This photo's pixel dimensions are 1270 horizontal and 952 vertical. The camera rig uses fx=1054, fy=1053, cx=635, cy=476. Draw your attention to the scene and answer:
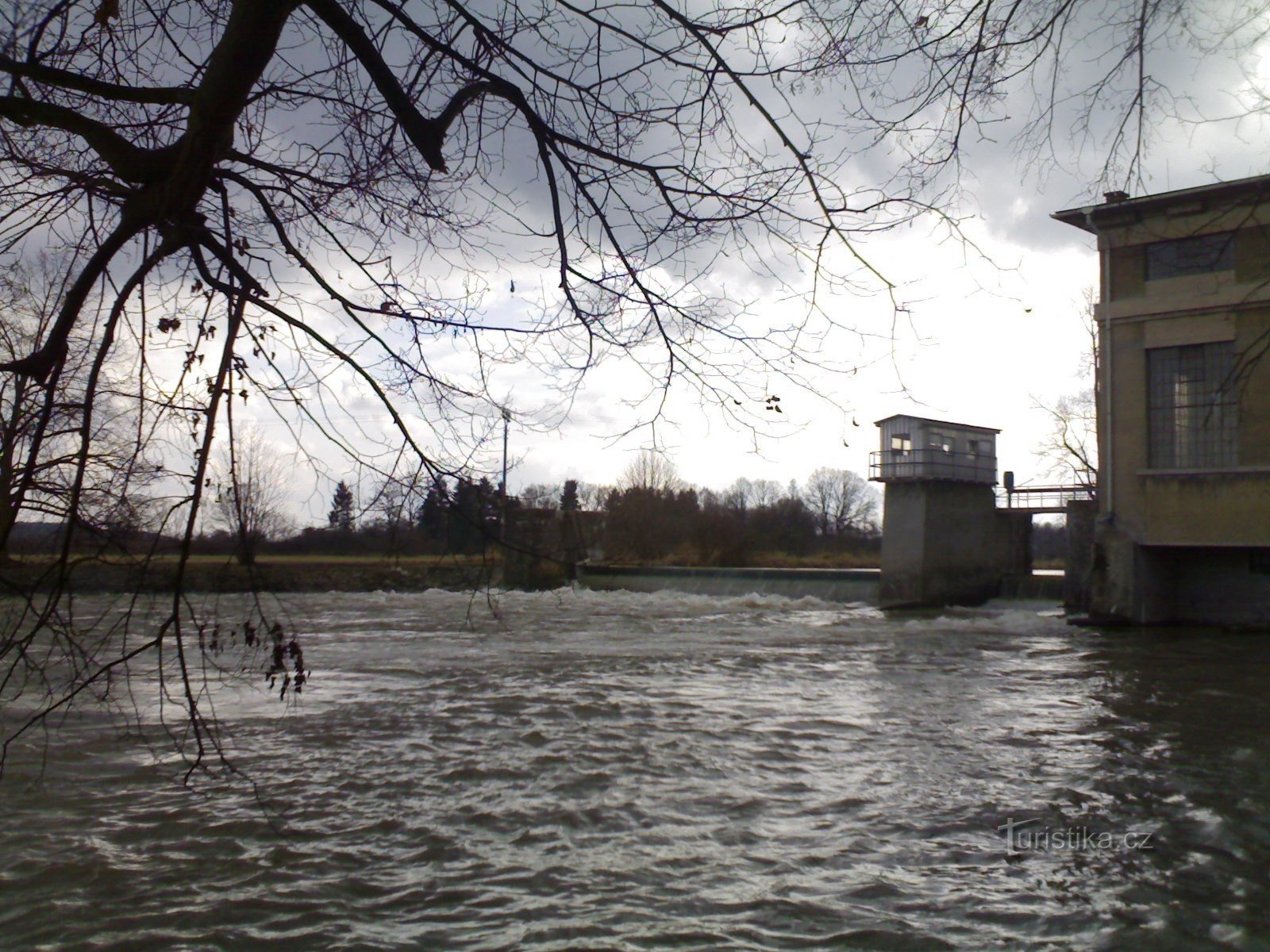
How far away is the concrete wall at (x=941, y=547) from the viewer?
27625mm

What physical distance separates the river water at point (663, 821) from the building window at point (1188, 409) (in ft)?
24.3

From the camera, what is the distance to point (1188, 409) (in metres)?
20.0

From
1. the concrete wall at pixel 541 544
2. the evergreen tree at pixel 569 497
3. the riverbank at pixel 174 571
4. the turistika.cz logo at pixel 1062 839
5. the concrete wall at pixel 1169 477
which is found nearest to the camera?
the riverbank at pixel 174 571

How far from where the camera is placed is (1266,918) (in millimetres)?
5305

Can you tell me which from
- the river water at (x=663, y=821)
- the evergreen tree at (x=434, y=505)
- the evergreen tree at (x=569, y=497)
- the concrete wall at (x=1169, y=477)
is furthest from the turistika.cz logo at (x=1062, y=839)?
the concrete wall at (x=1169, y=477)

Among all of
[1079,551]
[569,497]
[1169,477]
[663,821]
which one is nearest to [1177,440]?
[1169,477]

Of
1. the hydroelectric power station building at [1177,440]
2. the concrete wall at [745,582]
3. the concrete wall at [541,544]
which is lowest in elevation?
the concrete wall at [745,582]

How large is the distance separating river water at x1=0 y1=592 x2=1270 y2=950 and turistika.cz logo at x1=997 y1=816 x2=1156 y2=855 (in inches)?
1.1

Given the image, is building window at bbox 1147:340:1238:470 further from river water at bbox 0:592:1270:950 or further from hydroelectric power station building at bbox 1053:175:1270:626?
river water at bbox 0:592:1270:950

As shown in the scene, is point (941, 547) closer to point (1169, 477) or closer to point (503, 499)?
point (1169, 477)

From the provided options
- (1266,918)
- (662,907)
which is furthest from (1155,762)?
(662,907)

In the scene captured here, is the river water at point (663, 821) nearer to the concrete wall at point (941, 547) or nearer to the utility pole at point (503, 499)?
the utility pole at point (503, 499)

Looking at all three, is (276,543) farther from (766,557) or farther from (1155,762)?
(766,557)

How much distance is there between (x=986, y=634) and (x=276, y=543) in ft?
63.2
